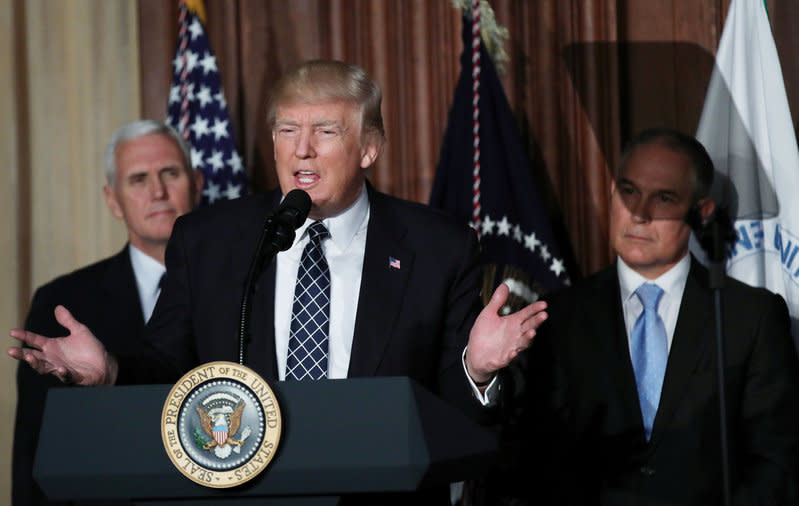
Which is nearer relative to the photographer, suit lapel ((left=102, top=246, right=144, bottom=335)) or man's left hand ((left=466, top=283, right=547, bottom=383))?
man's left hand ((left=466, top=283, right=547, bottom=383))

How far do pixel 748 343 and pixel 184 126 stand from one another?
7.54ft

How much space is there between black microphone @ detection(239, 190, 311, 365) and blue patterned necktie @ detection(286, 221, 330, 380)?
345 millimetres

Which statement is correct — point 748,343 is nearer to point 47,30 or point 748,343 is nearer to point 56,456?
point 56,456

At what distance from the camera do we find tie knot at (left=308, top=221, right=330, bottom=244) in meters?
2.52

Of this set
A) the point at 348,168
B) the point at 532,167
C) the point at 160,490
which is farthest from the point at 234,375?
the point at 532,167

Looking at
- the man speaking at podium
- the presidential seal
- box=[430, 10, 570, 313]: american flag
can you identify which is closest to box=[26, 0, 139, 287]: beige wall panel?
box=[430, 10, 570, 313]: american flag

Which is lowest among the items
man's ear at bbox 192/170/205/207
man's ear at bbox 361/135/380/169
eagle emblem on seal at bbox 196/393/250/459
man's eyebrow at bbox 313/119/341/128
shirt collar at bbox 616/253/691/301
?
eagle emblem on seal at bbox 196/393/250/459

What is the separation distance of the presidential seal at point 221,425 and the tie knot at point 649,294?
5.78ft

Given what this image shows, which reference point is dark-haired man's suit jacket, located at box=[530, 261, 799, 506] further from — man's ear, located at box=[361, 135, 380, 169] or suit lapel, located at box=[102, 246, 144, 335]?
suit lapel, located at box=[102, 246, 144, 335]

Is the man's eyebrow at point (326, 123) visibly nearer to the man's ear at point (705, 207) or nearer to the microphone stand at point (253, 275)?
the microphone stand at point (253, 275)

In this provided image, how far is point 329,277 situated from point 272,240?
0.44m

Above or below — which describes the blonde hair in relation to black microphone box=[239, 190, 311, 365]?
above

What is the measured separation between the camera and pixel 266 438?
1708mm

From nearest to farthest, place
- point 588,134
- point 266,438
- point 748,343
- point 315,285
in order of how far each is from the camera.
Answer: point 266,438
point 315,285
point 748,343
point 588,134
